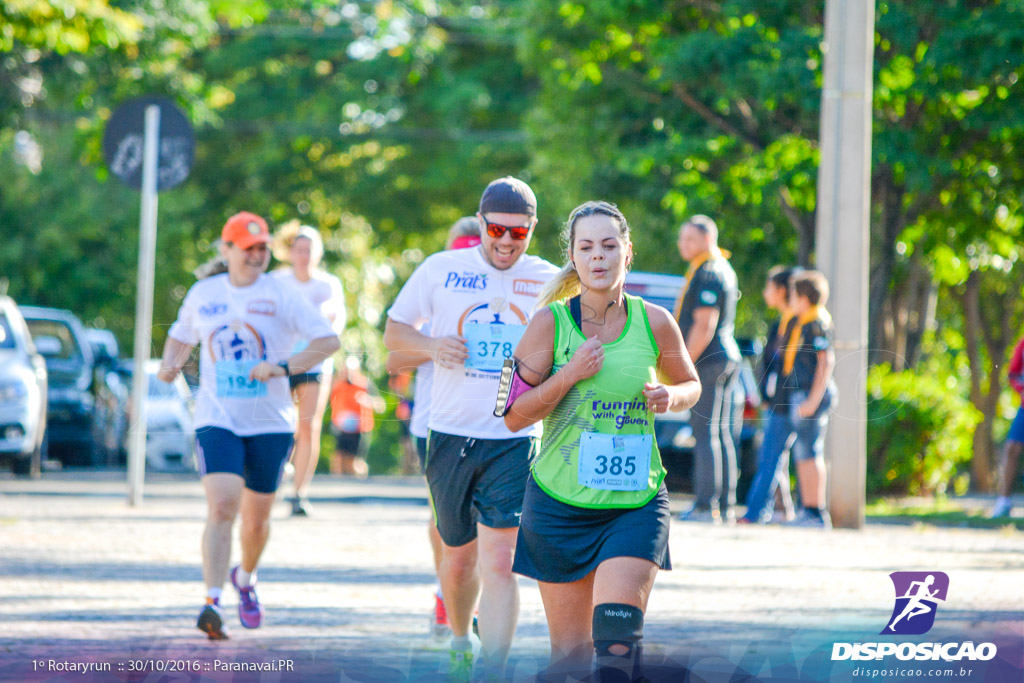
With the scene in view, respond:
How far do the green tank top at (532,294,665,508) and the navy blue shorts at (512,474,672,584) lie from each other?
0.12ft

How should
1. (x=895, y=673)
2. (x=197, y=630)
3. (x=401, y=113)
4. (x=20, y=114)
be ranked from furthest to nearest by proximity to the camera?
(x=401, y=113) < (x=20, y=114) < (x=197, y=630) < (x=895, y=673)

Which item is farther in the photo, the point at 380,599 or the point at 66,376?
the point at 66,376

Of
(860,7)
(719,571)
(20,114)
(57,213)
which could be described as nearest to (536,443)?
(719,571)

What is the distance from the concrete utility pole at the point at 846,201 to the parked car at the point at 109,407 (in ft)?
31.1

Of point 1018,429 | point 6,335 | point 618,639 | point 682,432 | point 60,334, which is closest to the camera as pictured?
point 618,639

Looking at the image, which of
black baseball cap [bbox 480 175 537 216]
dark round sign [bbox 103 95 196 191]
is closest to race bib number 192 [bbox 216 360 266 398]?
black baseball cap [bbox 480 175 537 216]

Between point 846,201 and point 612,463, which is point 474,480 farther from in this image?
point 846,201

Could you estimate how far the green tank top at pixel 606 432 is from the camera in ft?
15.2

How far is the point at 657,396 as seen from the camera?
4598 mm

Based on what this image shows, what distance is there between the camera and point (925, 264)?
2220cm

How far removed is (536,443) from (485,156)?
24004mm

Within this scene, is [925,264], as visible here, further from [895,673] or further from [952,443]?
[895,673]

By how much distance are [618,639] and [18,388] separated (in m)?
12.5

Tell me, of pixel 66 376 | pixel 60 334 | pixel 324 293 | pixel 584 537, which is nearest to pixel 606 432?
pixel 584 537
